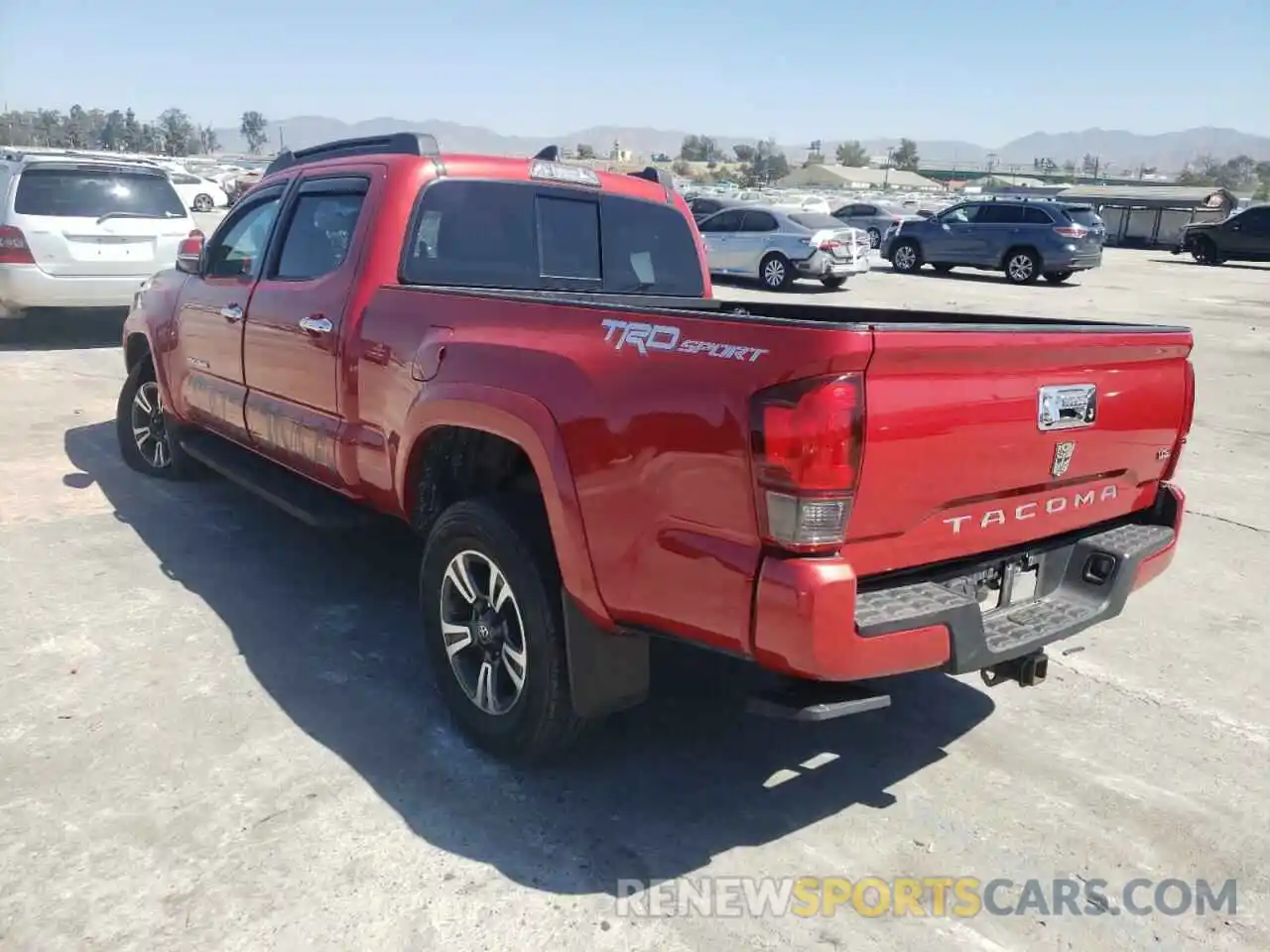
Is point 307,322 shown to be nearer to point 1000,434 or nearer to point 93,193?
point 1000,434

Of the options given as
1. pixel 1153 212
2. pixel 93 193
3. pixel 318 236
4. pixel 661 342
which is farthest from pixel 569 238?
pixel 1153 212

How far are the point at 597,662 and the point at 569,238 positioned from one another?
2.32m

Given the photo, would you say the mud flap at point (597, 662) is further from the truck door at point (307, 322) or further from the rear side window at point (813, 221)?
the rear side window at point (813, 221)

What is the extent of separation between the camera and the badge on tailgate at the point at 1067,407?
9.51ft

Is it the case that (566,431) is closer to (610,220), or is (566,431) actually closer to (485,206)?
(485,206)

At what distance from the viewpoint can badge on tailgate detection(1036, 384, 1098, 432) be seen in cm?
290

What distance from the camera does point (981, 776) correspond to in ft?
11.4

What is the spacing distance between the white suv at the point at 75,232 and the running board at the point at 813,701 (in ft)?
32.6

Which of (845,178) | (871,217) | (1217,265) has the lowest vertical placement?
(1217,265)

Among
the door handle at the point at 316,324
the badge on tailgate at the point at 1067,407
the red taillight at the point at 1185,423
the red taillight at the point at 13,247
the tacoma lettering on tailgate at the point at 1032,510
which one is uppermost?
the red taillight at the point at 13,247

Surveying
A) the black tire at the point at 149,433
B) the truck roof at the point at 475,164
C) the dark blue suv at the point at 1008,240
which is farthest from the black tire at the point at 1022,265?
the black tire at the point at 149,433

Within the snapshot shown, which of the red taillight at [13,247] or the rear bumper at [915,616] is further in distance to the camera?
the red taillight at [13,247]

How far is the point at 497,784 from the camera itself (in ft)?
10.9

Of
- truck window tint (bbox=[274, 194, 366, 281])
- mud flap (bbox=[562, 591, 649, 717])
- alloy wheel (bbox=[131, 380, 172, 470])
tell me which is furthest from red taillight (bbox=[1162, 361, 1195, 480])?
alloy wheel (bbox=[131, 380, 172, 470])
